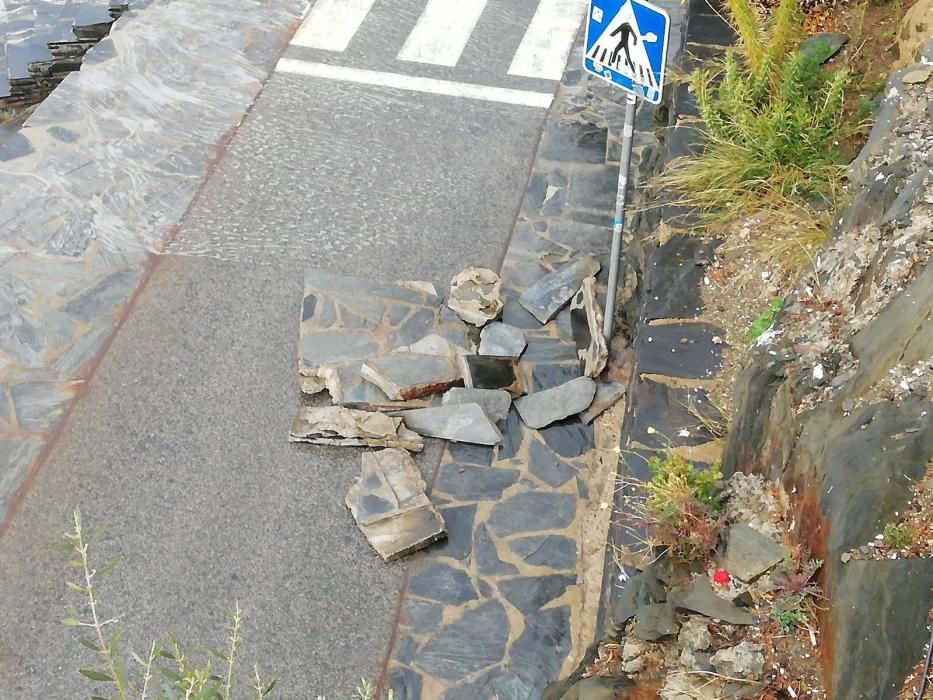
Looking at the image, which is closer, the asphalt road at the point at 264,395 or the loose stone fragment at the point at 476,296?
the asphalt road at the point at 264,395

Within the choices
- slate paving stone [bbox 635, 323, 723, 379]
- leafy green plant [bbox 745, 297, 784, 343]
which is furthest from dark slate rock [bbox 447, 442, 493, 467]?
leafy green plant [bbox 745, 297, 784, 343]

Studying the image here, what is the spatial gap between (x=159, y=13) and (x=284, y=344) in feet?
17.5

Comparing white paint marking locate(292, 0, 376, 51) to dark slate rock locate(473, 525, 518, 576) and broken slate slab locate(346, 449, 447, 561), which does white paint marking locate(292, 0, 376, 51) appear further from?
dark slate rock locate(473, 525, 518, 576)

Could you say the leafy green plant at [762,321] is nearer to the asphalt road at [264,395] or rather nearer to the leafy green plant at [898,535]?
the asphalt road at [264,395]

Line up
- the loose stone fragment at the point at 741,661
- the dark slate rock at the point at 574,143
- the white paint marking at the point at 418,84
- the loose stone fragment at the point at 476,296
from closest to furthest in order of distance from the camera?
the loose stone fragment at the point at 741,661, the loose stone fragment at the point at 476,296, the dark slate rock at the point at 574,143, the white paint marking at the point at 418,84

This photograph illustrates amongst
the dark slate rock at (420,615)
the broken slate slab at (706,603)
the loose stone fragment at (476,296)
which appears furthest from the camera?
the loose stone fragment at (476,296)

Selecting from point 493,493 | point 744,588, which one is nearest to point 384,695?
point 493,493

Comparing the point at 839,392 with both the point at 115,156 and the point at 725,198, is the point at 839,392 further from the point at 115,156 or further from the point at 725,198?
the point at 115,156

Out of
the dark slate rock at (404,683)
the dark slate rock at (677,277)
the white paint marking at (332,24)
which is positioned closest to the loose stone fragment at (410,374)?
the dark slate rock at (677,277)

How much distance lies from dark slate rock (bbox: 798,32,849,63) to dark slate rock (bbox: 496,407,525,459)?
10.4 ft

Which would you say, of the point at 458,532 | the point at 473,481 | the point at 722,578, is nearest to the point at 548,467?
the point at 473,481

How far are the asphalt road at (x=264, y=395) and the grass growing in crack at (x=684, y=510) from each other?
69.6 inches

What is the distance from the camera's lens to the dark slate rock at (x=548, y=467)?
6988mm

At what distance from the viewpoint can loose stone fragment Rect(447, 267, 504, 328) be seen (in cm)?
798
